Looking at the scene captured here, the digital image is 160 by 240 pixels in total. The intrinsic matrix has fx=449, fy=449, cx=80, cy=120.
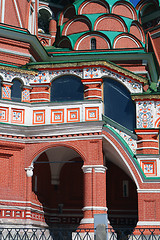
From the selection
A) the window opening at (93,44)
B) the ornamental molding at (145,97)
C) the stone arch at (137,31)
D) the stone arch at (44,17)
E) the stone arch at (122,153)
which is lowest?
the stone arch at (122,153)

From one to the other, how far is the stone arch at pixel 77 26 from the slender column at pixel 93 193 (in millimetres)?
10448

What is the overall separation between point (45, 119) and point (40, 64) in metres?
2.42

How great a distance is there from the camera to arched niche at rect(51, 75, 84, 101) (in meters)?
18.1

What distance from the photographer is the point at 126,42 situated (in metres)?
24.3

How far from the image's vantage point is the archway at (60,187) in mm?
18845

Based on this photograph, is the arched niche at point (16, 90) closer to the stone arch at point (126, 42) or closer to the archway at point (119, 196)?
the archway at point (119, 196)

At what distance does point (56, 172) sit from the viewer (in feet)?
65.1

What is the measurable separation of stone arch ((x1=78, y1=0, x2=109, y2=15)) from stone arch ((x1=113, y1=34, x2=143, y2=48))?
1.87m

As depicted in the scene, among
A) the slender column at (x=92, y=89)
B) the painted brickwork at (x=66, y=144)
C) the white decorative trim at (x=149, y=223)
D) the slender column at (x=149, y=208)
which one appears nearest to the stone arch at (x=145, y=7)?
the painted brickwork at (x=66, y=144)

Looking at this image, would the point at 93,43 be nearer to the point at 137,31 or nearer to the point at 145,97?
the point at 137,31

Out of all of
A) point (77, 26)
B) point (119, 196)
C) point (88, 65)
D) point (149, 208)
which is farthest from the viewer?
point (77, 26)

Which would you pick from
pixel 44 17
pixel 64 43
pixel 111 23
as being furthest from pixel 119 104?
pixel 44 17

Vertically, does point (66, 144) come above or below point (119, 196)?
above

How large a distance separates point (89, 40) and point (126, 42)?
79.1 inches
